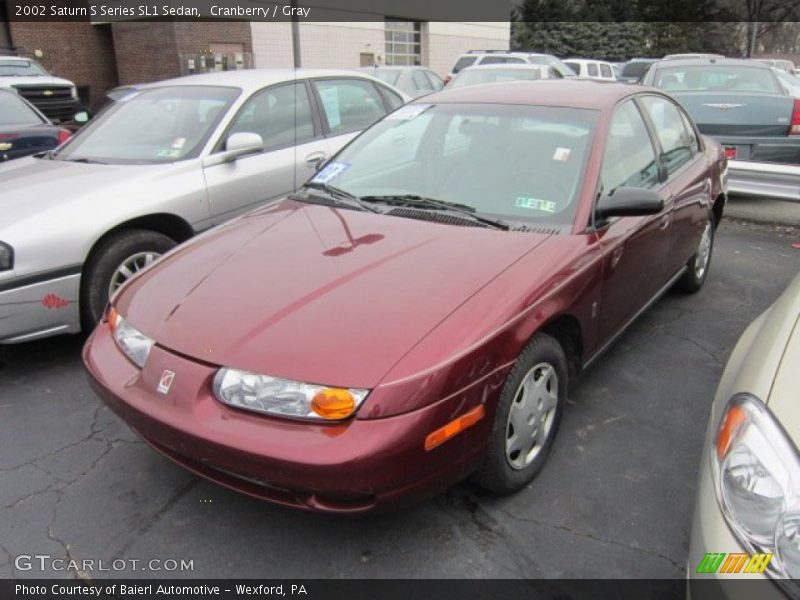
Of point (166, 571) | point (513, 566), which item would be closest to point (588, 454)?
point (513, 566)

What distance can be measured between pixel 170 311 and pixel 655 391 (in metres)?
2.49

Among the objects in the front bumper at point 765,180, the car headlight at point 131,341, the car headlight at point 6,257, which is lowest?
the front bumper at point 765,180

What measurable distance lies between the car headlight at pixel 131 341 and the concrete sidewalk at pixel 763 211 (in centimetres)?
662

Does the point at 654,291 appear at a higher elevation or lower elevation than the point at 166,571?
higher

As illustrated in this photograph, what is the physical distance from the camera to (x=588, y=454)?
295 centimetres

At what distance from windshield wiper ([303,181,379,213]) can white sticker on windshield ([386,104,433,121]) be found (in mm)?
642

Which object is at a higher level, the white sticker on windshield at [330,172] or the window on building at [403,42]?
the window on building at [403,42]

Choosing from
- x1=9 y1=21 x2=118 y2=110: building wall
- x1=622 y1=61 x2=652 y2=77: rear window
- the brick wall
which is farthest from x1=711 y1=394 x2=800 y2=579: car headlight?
x1=9 y1=21 x2=118 y2=110: building wall

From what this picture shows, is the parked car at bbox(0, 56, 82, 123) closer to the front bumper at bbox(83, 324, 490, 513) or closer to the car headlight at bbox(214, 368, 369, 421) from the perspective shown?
the front bumper at bbox(83, 324, 490, 513)

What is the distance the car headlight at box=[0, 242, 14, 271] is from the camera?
338 centimetres

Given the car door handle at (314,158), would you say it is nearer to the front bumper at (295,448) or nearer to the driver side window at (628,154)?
the driver side window at (628,154)

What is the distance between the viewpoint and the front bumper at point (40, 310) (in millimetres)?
3414

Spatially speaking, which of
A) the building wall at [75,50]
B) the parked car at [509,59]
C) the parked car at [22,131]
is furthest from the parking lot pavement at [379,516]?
the building wall at [75,50]

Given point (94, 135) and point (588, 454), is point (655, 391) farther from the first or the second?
point (94, 135)
